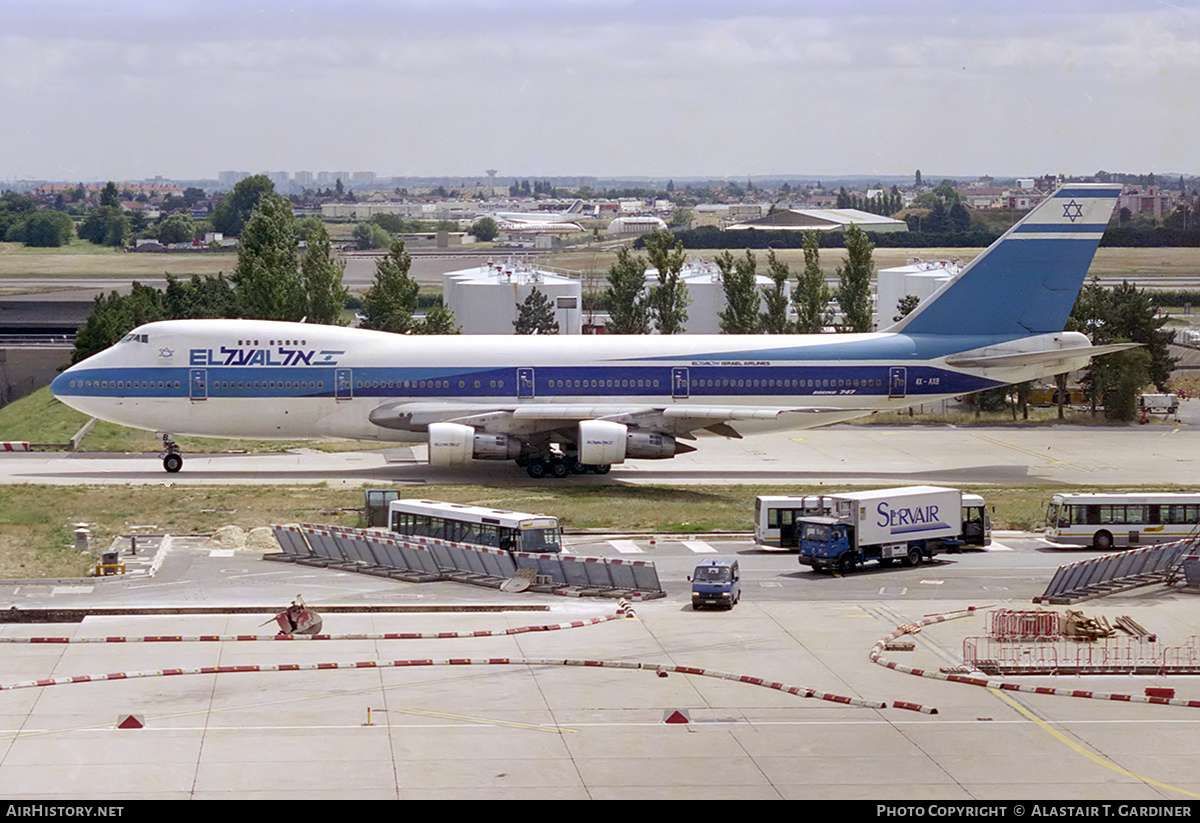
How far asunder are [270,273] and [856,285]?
41.4 metres

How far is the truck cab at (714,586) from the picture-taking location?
41.5m

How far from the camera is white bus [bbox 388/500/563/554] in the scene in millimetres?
46750

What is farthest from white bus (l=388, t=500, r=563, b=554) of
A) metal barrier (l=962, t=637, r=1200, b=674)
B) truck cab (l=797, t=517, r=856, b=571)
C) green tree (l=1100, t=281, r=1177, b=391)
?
green tree (l=1100, t=281, r=1177, b=391)

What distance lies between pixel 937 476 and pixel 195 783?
158 feet

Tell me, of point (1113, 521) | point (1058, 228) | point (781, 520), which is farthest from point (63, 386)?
point (1058, 228)

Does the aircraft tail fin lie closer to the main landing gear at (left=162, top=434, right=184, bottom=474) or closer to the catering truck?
the catering truck

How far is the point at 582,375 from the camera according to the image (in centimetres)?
6600

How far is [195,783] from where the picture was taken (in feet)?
84.2

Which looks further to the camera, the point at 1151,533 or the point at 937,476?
the point at 937,476

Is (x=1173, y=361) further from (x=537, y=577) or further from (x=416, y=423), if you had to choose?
(x=537, y=577)

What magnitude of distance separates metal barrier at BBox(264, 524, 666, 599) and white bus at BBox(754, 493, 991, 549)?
649 cm

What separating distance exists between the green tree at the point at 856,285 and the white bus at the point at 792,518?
5354cm

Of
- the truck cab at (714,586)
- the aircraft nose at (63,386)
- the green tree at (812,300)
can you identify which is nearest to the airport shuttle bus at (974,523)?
the truck cab at (714,586)

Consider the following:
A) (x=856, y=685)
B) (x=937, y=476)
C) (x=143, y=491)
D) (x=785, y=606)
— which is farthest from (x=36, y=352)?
(x=856, y=685)
